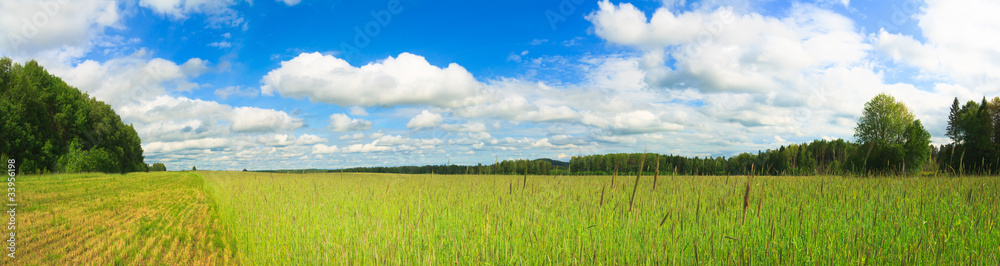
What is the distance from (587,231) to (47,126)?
54.0 meters

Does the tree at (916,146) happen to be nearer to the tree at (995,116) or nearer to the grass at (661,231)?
the tree at (995,116)

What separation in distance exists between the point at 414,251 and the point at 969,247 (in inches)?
186

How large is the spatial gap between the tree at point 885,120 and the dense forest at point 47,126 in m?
68.7

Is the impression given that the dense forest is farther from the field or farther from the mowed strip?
the field

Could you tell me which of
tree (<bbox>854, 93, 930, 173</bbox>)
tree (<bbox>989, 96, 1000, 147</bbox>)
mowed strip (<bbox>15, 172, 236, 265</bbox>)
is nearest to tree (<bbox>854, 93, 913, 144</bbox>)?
tree (<bbox>854, 93, 930, 173</bbox>)

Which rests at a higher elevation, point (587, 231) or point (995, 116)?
point (995, 116)

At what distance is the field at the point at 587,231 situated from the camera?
10.7 ft

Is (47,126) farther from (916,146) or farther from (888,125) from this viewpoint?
(888,125)

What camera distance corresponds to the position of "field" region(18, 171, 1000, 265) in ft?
10.7

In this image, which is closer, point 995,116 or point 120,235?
point 120,235

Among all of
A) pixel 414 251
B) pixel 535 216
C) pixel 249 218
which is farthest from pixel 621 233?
pixel 249 218

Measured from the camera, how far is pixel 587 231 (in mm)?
4059

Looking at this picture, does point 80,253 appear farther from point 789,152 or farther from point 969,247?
point 789,152

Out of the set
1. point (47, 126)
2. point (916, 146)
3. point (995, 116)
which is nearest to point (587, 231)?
point (916, 146)
